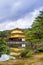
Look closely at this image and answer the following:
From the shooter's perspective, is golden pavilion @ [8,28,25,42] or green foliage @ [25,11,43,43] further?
golden pavilion @ [8,28,25,42]

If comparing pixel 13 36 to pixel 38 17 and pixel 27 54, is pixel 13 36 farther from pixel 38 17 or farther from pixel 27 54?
pixel 27 54

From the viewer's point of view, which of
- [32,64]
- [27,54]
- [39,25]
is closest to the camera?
[32,64]

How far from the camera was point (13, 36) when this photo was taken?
42.8m

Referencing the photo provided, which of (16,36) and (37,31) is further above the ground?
(16,36)

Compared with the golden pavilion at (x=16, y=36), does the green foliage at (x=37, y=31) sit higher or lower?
lower

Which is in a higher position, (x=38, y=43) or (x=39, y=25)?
(x=39, y=25)

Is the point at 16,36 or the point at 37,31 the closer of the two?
the point at 37,31

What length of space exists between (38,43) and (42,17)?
473 centimetres

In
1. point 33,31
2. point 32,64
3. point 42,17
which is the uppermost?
point 42,17

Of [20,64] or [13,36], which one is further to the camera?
[13,36]

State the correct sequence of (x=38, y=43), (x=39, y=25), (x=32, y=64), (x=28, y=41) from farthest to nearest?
(x=28, y=41), (x=39, y=25), (x=38, y=43), (x=32, y=64)

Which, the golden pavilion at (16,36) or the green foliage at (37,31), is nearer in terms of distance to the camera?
the green foliage at (37,31)

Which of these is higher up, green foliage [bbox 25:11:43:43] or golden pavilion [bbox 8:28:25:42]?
golden pavilion [bbox 8:28:25:42]

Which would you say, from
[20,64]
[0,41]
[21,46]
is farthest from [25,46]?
[20,64]
